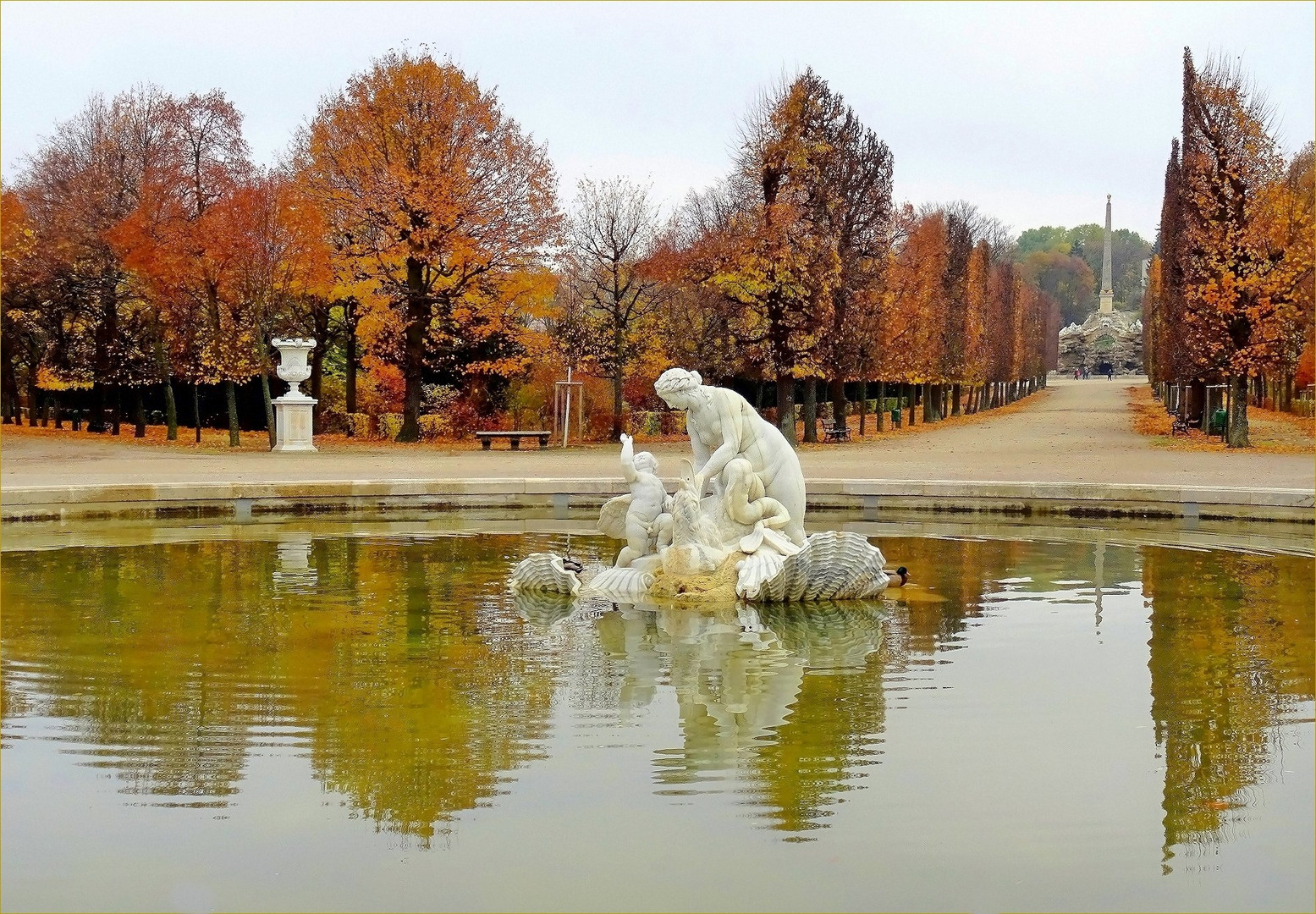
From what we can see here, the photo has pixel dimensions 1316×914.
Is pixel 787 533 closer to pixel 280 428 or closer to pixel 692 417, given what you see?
pixel 692 417

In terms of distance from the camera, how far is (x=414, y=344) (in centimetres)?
3562

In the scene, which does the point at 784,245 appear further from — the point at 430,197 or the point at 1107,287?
the point at 1107,287

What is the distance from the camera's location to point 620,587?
11.1 metres

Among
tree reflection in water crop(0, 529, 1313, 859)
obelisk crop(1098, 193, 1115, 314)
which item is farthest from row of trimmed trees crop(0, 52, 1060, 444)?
obelisk crop(1098, 193, 1115, 314)

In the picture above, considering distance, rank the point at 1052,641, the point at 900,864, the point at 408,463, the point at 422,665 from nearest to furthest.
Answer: the point at 900,864 → the point at 422,665 → the point at 1052,641 → the point at 408,463

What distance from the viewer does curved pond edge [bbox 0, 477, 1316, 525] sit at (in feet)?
52.2

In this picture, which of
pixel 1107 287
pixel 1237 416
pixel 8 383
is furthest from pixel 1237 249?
pixel 1107 287

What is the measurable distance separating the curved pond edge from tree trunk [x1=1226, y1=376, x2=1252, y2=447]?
52.2 feet

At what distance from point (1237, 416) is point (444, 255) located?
1871 cm

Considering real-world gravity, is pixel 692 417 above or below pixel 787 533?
above

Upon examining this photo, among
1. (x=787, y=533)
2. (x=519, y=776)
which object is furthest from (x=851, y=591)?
(x=519, y=776)

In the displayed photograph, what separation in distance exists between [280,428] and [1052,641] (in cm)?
2515

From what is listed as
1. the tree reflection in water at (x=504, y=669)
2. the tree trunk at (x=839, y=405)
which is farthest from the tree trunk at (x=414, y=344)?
the tree reflection in water at (x=504, y=669)

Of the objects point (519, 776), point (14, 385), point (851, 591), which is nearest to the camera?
point (519, 776)
